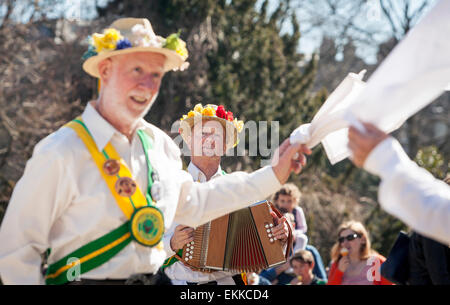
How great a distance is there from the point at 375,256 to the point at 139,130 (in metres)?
4.12

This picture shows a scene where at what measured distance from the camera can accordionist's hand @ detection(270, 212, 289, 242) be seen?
15.4ft

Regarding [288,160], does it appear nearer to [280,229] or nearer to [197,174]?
[280,229]

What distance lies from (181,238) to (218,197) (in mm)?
1130

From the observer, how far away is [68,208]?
3076mm

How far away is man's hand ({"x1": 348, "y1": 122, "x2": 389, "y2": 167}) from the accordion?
189cm

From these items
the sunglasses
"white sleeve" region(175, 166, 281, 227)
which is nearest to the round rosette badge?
"white sleeve" region(175, 166, 281, 227)

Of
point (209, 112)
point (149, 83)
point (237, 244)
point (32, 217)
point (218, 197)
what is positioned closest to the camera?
point (32, 217)

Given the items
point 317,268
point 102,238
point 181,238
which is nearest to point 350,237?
point 317,268

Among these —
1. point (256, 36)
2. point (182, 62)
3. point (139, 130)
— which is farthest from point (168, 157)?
point (256, 36)

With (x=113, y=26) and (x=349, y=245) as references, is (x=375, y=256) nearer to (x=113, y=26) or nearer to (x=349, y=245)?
(x=349, y=245)

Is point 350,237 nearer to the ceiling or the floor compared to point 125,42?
nearer to the floor

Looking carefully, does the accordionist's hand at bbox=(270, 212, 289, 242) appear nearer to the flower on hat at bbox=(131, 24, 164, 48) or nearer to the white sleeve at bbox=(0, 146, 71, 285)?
the flower on hat at bbox=(131, 24, 164, 48)

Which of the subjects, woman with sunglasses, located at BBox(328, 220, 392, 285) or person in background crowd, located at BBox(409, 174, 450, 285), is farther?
woman with sunglasses, located at BBox(328, 220, 392, 285)

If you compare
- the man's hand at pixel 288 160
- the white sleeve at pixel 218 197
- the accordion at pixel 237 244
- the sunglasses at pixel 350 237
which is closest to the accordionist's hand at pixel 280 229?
the accordion at pixel 237 244
